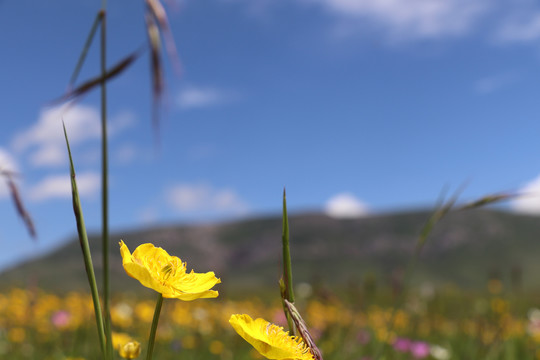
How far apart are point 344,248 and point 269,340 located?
38.5 m

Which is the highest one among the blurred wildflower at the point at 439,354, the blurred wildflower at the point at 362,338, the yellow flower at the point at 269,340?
the yellow flower at the point at 269,340

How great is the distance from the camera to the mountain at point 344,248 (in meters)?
32.1

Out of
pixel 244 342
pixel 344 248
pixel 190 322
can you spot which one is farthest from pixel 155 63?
pixel 344 248

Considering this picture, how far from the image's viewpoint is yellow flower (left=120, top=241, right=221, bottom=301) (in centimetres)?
79

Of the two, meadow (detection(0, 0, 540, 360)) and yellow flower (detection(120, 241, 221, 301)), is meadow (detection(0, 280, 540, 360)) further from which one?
yellow flower (detection(120, 241, 221, 301))

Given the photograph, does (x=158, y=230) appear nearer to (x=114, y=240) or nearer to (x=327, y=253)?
(x=114, y=240)

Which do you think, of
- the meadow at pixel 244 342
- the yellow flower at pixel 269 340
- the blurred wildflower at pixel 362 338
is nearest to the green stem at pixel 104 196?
the yellow flower at pixel 269 340

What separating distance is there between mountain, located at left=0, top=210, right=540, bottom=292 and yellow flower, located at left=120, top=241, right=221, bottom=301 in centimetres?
2879

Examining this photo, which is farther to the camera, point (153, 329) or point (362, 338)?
point (362, 338)

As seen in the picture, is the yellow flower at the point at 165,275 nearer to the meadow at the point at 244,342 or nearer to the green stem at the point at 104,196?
the green stem at the point at 104,196

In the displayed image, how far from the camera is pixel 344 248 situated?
38.6 meters

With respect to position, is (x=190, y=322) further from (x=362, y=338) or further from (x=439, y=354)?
(x=439, y=354)

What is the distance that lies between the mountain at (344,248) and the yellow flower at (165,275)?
2879cm

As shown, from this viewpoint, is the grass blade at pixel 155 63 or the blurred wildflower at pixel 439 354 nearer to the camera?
the grass blade at pixel 155 63
